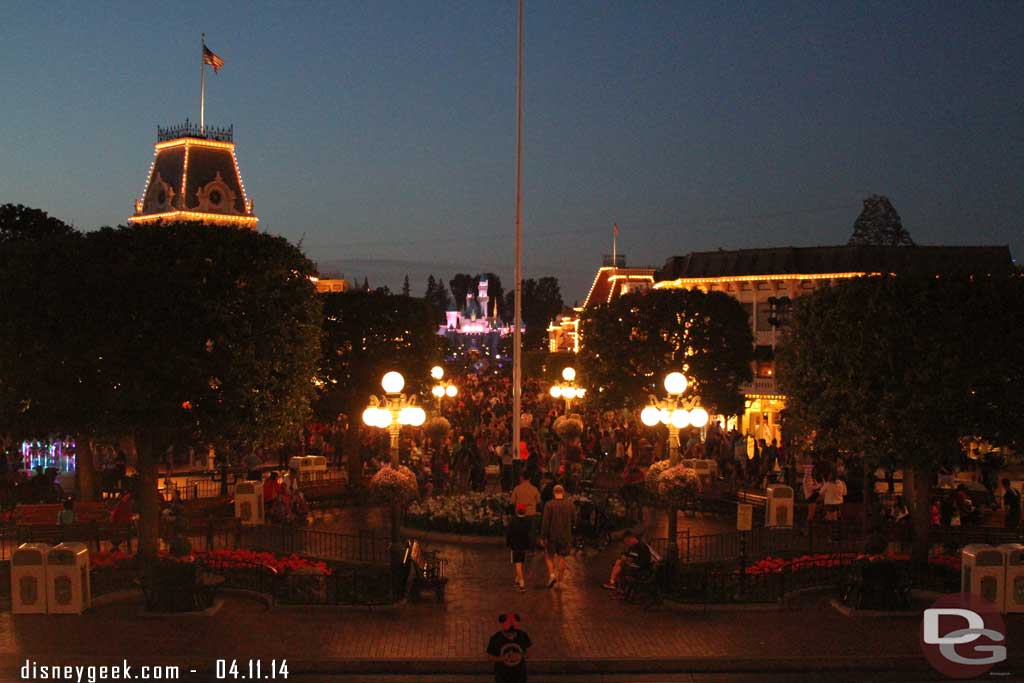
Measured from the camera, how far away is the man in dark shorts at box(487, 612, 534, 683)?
10516 mm

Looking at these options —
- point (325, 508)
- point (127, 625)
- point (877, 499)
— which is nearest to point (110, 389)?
point (127, 625)

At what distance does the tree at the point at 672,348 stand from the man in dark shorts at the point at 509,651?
25788 millimetres

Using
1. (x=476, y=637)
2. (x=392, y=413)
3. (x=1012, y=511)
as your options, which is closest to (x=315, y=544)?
(x=392, y=413)

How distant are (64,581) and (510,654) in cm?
763

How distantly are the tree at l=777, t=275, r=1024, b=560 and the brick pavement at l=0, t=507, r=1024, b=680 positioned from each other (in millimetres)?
3219

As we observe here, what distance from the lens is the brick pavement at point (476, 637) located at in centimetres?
1296

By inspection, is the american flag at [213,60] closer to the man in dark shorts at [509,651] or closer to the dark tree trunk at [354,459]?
the dark tree trunk at [354,459]

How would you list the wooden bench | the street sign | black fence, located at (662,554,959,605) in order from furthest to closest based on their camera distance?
the street sign → the wooden bench → black fence, located at (662,554,959,605)

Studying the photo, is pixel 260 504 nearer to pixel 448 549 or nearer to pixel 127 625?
pixel 448 549

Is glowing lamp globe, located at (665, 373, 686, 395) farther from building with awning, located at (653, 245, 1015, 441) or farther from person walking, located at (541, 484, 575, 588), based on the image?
building with awning, located at (653, 245, 1015, 441)

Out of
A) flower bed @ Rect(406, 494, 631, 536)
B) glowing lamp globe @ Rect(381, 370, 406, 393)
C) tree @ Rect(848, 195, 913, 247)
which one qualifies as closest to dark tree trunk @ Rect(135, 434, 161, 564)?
glowing lamp globe @ Rect(381, 370, 406, 393)

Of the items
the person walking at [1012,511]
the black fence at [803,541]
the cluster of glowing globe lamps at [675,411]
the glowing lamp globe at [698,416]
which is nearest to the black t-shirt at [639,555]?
the black fence at [803,541]

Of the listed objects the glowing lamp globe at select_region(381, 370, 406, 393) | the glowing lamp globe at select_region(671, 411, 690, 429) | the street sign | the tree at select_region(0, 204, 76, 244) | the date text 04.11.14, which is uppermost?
the tree at select_region(0, 204, 76, 244)

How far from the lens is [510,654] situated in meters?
10.5
